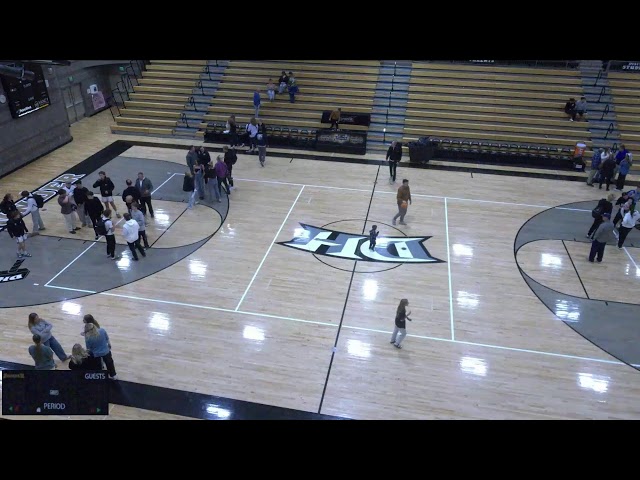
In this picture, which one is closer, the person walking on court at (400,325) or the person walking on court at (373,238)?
the person walking on court at (400,325)

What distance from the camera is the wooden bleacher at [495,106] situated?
1986 cm

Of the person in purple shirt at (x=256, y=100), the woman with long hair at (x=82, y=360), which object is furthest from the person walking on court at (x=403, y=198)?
the person in purple shirt at (x=256, y=100)

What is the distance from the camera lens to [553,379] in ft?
29.1

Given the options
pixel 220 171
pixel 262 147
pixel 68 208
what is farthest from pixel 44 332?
pixel 262 147

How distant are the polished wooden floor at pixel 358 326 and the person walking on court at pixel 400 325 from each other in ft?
0.80

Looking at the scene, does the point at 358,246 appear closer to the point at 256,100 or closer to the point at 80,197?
the point at 80,197

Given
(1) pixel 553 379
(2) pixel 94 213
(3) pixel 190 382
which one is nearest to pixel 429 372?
(1) pixel 553 379

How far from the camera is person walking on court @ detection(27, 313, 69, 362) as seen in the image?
8219 millimetres

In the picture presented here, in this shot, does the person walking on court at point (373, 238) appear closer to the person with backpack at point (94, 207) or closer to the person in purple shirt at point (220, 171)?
the person in purple shirt at point (220, 171)

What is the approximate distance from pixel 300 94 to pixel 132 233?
13048mm

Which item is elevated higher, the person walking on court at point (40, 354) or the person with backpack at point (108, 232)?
the person with backpack at point (108, 232)

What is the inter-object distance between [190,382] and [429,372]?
14.2ft
